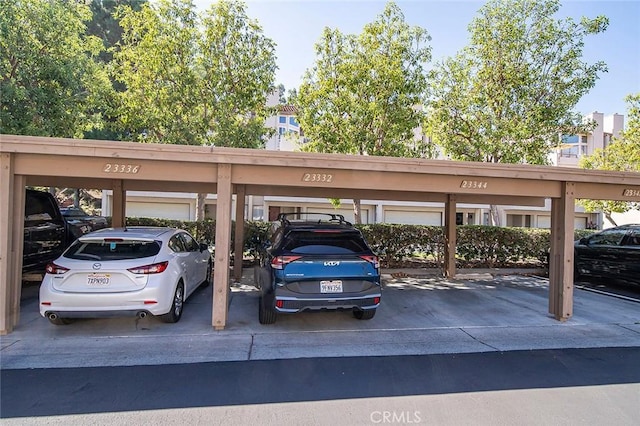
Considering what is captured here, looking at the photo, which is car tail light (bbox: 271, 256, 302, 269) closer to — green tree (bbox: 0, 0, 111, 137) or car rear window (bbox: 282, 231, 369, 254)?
car rear window (bbox: 282, 231, 369, 254)

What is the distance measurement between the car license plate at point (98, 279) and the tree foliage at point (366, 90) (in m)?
7.52

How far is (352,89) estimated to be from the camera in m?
11.4

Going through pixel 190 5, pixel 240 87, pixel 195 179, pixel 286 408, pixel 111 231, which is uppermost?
pixel 190 5

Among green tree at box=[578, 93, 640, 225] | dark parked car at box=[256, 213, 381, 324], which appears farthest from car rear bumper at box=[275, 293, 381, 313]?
green tree at box=[578, 93, 640, 225]

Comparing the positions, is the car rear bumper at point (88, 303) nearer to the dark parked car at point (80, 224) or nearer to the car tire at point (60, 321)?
the car tire at point (60, 321)

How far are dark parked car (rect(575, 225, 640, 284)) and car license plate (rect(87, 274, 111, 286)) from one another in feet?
35.9

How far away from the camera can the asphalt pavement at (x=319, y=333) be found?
185 inches

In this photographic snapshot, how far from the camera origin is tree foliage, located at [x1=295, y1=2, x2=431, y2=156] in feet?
37.0

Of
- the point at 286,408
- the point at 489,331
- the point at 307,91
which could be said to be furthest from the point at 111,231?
the point at 307,91

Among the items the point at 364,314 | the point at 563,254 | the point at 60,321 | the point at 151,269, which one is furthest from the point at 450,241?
the point at 60,321

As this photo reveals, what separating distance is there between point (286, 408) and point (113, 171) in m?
4.09

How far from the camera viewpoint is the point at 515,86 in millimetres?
11781

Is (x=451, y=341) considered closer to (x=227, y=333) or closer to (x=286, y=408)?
(x=286, y=408)

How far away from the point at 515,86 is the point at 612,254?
18.7 ft
